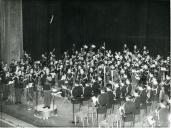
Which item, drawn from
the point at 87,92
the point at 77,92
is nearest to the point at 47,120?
the point at 77,92

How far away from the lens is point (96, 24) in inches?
830

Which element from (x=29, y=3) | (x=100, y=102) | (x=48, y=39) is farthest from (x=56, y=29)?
(x=100, y=102)

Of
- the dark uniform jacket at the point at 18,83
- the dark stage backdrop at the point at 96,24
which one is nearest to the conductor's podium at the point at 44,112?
the dark uniform jacket at the point at 18,83

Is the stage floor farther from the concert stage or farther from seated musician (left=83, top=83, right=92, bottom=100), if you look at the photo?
seated musician (left=83, top=83, right=92, bottom=100)

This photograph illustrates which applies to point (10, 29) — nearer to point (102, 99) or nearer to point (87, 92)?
point (87, 92)

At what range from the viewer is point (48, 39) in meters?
21.1

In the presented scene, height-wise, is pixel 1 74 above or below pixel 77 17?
below

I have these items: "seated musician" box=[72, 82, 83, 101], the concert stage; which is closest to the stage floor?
the concert stage

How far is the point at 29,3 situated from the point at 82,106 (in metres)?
9.99

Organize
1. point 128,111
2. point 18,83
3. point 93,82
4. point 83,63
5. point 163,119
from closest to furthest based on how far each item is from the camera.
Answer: point 128,111, point 163,119, point 93,82, point 18,83, point 83,63

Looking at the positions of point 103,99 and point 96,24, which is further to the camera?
point 96,24

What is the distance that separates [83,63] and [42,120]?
5664mm

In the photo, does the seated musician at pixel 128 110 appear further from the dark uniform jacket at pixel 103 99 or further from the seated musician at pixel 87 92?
the seated musician at pixel 87 92

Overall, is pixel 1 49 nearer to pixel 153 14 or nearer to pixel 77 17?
pixel 77 17
